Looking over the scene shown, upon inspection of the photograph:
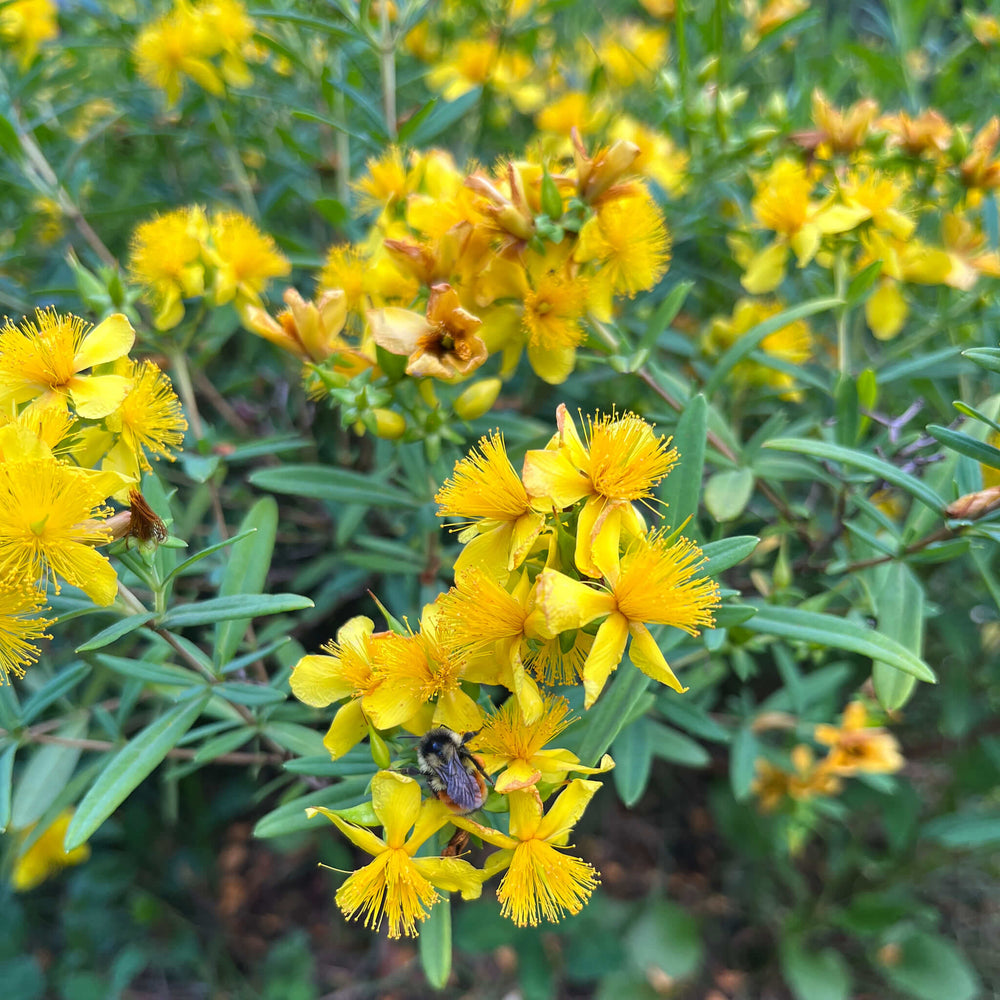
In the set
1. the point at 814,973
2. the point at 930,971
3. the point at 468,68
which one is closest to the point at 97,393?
the point at 468,68

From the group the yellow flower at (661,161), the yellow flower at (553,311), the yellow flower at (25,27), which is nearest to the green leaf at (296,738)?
the yellow flower at (553,311)

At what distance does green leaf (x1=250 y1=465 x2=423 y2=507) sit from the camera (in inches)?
54.9

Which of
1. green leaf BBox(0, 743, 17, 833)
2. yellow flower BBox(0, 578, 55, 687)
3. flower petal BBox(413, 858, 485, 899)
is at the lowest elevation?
green leaf BBox(0, 743, 17, 833)

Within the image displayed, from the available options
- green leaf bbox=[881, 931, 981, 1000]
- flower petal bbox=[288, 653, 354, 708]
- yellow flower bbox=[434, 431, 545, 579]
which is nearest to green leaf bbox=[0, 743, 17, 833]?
flower petal bbox=[288, 653, 354, 708]

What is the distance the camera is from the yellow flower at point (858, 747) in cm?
181

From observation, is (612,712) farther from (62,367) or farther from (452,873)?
(62,367)

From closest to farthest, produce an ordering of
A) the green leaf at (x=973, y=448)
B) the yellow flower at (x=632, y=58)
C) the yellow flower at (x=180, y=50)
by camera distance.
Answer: the green leaf at (x=973, y=448)
the yellow flower at (x=180, y=50)
the yellow flower at (x=632, y=58)

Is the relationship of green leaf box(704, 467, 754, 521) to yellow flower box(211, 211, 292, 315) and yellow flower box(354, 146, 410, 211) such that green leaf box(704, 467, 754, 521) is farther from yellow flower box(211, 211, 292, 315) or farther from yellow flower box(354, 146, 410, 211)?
yellow flower box(211, 211, 292, 315)

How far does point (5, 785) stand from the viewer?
117 centimetres

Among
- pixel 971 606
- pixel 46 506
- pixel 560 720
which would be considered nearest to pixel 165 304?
pixel 46 506

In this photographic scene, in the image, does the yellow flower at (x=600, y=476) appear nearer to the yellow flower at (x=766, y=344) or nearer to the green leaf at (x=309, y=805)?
the green leaf at (x=309, y=805)

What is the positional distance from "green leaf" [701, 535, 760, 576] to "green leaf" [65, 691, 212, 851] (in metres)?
0.79

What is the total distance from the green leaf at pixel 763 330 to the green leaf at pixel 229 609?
0.94 meters

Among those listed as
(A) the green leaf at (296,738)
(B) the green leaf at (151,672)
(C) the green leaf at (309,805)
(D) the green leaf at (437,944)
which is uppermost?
(B) the green leaf at (151,672)
